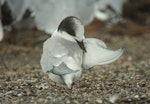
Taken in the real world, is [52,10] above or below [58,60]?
above

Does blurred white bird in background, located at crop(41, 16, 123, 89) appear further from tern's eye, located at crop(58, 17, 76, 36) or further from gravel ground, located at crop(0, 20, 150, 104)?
gravel ground, located at crop(0, 20, 150, 104)

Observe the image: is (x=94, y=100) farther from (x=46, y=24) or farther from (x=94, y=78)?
(x=46, y=24)

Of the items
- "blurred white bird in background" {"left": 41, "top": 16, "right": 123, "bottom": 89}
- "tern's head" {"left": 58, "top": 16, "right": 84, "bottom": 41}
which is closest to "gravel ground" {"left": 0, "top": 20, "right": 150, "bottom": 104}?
"blurred white bird in background" {"left": 41, "top": 16, "right": 123, "bottom": 89}

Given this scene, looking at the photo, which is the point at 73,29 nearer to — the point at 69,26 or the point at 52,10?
the point at 69,26

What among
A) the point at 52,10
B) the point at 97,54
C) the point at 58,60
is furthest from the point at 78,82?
the point at 52,10

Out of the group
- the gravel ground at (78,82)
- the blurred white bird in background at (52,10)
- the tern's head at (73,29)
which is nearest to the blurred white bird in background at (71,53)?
the tern's head at (73,29)

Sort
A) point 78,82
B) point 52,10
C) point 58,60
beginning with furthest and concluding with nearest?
1. point 52,10
2. point 78,82
3. point 58,60
